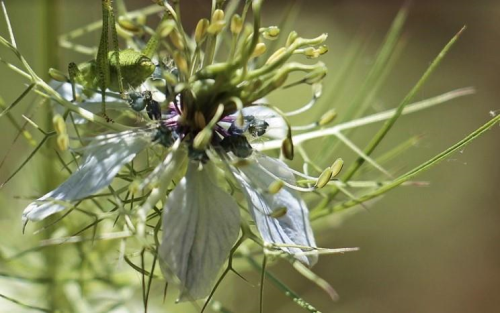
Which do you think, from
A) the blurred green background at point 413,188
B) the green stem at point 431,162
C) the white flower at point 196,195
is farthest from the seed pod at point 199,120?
the blurred green background at point 413,188

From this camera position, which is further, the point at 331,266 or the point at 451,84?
the point at 451,84

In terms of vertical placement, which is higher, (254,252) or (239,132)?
(239,132)

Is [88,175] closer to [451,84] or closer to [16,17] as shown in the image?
[16,17]

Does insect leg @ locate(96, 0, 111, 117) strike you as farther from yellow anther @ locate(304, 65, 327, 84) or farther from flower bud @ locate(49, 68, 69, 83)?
yellow anther @ locate(304, 65, 327, 84)

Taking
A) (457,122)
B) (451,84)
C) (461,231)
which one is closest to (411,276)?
(461,231)

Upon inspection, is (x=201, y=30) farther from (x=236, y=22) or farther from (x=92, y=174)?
(x=92, y=174)

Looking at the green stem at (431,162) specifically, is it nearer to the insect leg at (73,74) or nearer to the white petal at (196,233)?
the white petal at (196,233)

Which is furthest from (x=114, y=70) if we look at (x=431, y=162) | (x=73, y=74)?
(x=431, y=162)
